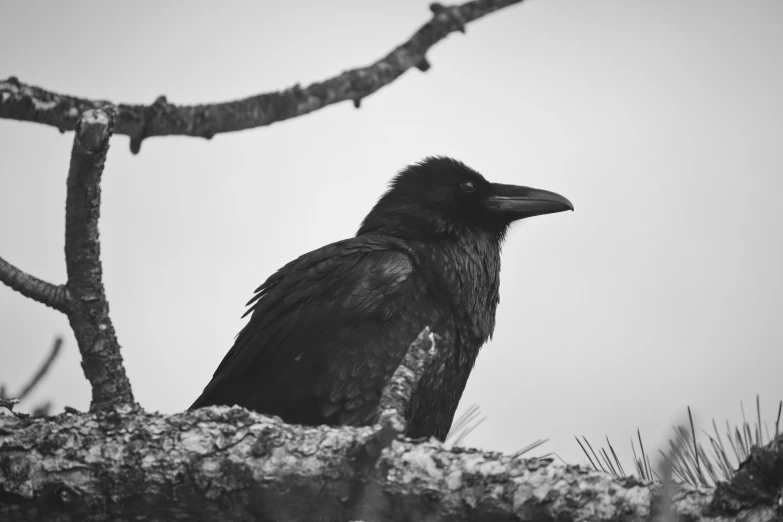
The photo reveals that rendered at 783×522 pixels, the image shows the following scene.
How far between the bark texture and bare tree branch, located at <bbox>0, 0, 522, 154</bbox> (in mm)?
1424

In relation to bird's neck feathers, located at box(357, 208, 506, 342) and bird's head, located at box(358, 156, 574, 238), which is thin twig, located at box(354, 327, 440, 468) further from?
bird's head, located at box(358, 156, 574, 238)

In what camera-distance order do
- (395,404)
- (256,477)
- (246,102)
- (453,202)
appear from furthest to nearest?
(453,202), (246,102), (256,477), (395,404)

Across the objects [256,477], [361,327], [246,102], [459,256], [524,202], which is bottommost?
[256,477]

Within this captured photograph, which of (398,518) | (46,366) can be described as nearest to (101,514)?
(398,518)

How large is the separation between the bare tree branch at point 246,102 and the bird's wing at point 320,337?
961mm

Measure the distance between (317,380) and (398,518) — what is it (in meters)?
1.96

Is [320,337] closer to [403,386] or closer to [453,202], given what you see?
[453,202]

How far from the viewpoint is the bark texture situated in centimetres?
233

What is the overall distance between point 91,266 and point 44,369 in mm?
1140

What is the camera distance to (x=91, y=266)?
321 cm

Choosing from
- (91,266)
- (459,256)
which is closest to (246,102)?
(91,266)

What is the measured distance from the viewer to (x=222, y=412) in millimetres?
2662

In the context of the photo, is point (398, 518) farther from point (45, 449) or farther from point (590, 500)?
point (45, 449)

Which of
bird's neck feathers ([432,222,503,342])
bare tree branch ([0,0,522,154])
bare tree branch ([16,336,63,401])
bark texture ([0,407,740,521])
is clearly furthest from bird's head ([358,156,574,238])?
bark texture ([0,407,740,521])
